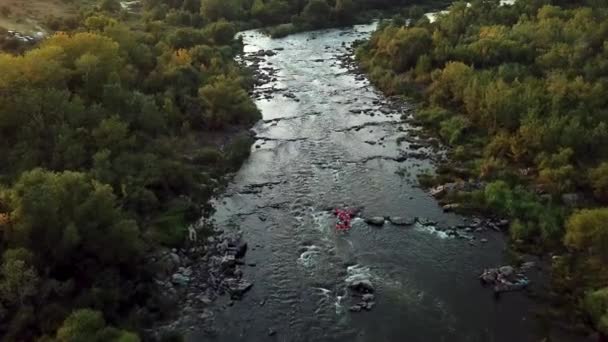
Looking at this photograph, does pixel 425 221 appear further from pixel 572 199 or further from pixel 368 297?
pixel 572 199

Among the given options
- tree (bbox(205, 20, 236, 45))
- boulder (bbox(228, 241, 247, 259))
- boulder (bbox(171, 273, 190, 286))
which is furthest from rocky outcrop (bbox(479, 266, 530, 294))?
tree (bbox(205, 20, 236, 45))

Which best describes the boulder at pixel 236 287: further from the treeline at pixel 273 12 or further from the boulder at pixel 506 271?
the treeline at pixel 273 12

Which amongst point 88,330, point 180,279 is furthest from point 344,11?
point 88,330

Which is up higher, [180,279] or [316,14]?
[316,14]

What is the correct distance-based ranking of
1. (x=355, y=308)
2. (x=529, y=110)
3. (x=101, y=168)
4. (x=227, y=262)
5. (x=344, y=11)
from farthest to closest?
1. (x=344, y=11)
2. (x=529, y=110)
3. (x=101, y=168)
4. (x=227, y=262)
5. (x=355, y=308)

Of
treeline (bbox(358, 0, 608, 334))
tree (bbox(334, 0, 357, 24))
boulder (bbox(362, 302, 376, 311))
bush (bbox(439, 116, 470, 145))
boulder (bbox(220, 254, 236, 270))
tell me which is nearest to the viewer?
boulder (bbox(362, 302, 376, 311))

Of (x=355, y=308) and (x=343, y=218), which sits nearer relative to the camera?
(x=355, y=308)

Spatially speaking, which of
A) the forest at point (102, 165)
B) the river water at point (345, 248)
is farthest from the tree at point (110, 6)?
the river water at point (345, 248)

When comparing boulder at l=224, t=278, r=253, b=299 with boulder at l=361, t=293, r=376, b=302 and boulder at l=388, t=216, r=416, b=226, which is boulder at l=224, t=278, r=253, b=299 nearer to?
boulder at l=361, t=293, r=376, b=302
